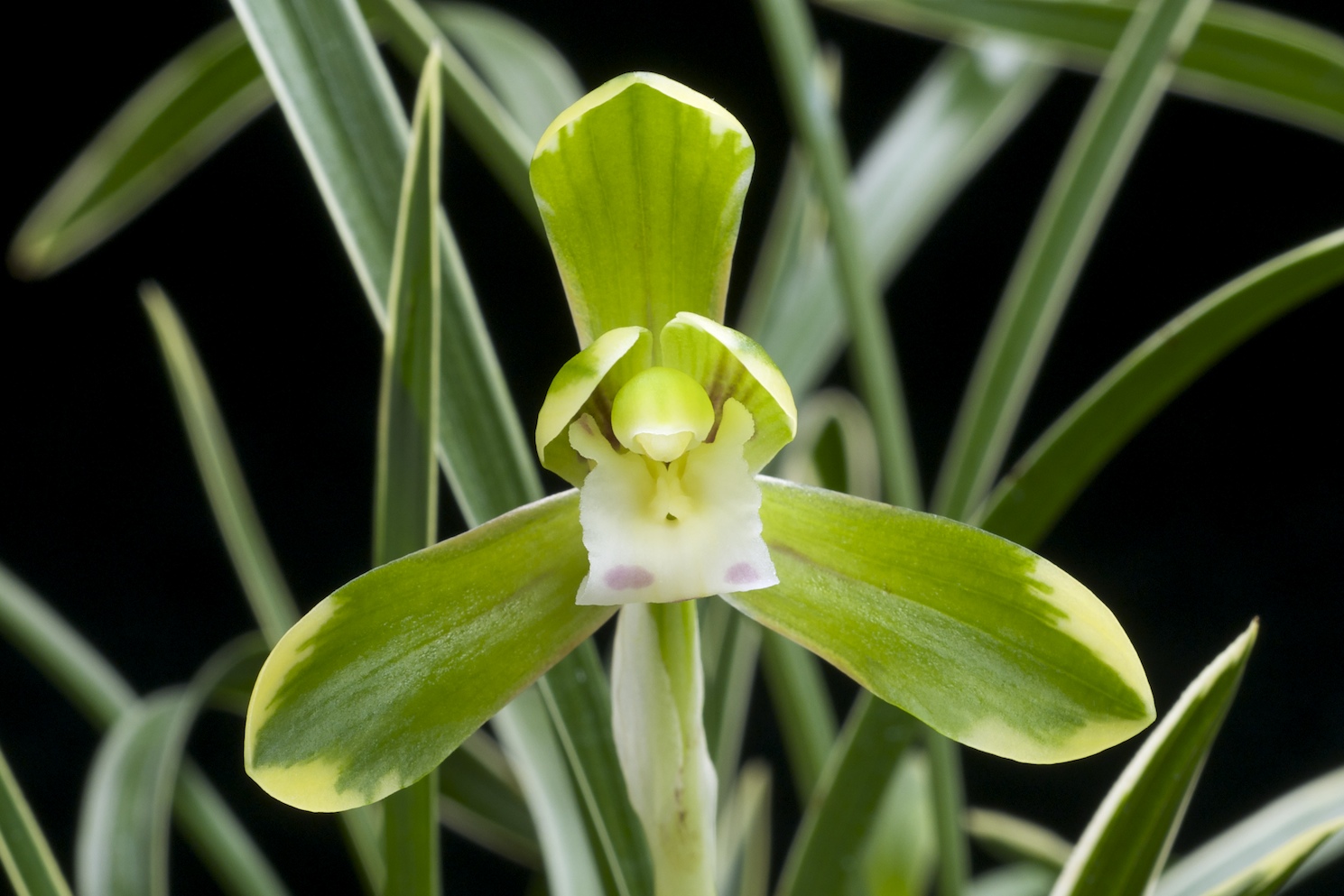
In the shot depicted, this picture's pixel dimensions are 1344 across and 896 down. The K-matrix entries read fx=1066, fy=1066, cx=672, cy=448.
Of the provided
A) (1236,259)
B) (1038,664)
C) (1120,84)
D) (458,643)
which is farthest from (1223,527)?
(458,643)

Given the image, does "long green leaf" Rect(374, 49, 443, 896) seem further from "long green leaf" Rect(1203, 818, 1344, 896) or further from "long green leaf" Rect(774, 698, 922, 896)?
"long green leaf" Rect(1203, 818, 1344, 896)

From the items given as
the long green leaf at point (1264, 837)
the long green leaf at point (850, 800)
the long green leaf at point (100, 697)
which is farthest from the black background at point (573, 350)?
the long green leaf at point (850, 800)

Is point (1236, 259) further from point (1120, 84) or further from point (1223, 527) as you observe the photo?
point (1120, 84)

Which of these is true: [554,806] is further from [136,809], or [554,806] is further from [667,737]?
[136,809]

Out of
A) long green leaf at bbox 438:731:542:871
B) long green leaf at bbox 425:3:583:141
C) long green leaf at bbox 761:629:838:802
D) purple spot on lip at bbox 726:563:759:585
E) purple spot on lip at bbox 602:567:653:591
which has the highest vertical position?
long green leaf at bbox 425:3:583:141

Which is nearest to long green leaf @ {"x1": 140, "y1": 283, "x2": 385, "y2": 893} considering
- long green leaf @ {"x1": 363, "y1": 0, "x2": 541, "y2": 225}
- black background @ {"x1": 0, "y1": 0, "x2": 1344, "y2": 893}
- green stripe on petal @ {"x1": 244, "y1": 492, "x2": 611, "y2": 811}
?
long green leaf @ {"x1": 363, "y1": 0, "x2": 541, "y2": 225}

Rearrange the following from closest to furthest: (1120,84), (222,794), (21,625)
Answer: (1120,84) < (21,625) < (222,794)

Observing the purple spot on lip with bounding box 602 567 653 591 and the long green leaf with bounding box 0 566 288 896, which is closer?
the purple spot on lip with bounding box 602 567 653 591
